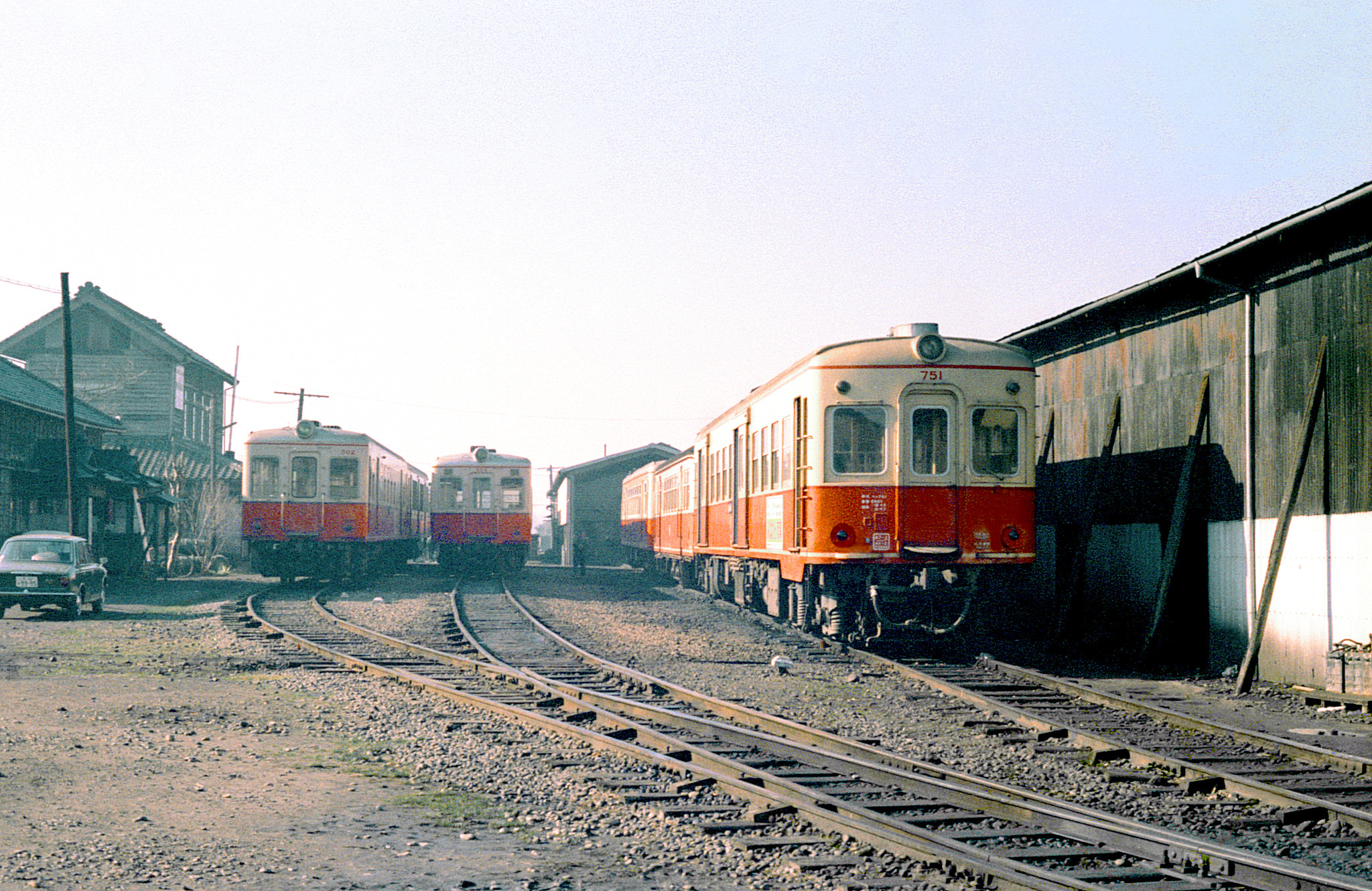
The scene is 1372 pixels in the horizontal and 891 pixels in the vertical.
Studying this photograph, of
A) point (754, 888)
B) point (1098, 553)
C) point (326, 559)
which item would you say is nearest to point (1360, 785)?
point (754, 888)

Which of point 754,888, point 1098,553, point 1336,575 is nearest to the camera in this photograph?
point 754,888

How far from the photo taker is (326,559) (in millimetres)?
29844

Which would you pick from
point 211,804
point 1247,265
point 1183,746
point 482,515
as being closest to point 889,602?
point 1247,265

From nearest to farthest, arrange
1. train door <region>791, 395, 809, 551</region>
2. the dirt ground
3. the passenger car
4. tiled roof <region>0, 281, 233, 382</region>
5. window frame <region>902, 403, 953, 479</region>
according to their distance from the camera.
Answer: the dirt ground < window frame <region>902, 403, 953, 479</region> < train door <region>791, 395, 809, 551</region> < the passenger car < tiled roof <region>0, 281, 233, 382</region>

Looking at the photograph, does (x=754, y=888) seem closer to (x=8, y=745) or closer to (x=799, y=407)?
(x=8, y=745)

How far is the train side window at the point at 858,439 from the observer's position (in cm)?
1416

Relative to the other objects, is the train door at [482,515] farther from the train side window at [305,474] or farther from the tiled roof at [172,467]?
the tiled roof at [172,467]

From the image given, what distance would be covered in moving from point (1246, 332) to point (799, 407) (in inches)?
186

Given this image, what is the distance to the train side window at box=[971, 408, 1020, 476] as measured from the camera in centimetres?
1420

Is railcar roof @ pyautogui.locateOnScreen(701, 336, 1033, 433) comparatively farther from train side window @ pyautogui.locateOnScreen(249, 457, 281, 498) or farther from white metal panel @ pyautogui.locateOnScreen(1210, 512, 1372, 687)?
train side window @ pyautogui.locateOnScreen(249, 457, 281, 498)

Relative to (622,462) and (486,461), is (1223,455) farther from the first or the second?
(622,462)

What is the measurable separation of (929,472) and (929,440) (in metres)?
0.34

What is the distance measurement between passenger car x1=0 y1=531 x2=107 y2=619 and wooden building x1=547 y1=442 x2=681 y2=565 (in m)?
33.5

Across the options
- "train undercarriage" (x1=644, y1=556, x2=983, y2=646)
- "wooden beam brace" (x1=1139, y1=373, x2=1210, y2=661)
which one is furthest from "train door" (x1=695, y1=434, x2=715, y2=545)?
"wooden beam brace" (x1=1139, y1=373, x2=1210, y2=661)
